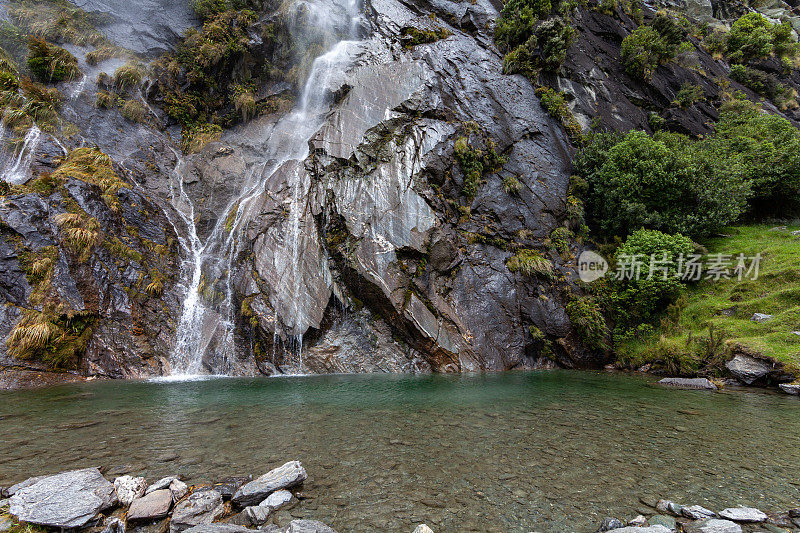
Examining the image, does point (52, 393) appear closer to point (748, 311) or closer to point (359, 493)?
point (359, 493)

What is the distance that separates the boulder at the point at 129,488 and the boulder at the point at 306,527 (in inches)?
92.0

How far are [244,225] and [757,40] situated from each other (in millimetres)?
48705

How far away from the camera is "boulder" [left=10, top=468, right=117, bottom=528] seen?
3590mm

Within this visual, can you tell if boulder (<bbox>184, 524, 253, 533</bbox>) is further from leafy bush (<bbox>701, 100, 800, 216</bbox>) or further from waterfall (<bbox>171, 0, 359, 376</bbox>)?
leafy bush (<bbox>701, 100, 800, 216</bbox>)

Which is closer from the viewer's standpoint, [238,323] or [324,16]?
[238,323]

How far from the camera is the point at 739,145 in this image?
70.7 feet

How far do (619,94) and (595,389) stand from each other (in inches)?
952

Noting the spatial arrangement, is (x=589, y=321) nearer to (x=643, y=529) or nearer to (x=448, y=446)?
(x=448, y=446)

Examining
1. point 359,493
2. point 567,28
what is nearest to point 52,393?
point 359,493

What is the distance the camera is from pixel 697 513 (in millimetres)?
3855

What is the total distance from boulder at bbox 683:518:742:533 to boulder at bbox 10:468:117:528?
22.1 ft

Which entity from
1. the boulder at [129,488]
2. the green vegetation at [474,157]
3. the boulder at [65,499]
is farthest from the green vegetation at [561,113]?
the boulder at [65,499]

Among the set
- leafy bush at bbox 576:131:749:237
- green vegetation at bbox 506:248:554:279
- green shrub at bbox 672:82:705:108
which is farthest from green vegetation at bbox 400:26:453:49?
green shrub at bbox 672:82:705:108

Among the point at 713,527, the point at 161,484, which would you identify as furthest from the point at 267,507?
the point at 713,527
